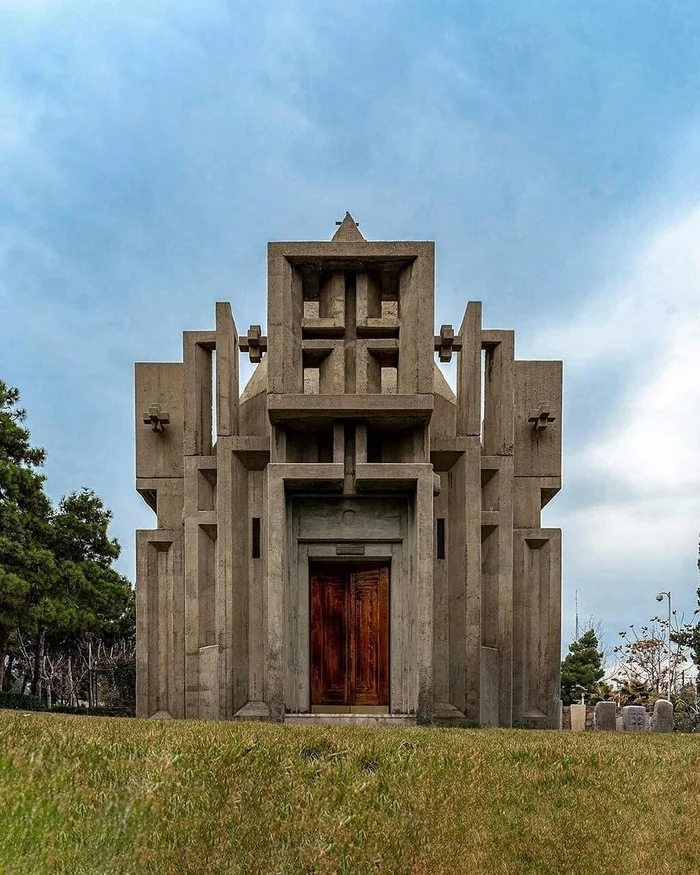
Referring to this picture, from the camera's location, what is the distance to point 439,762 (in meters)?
8.78

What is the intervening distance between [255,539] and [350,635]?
257cm

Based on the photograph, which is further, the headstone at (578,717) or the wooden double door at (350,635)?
the headstone at (578,717)

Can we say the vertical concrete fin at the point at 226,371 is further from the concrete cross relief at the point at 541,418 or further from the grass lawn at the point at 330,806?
the grass lawn at the point at 330,806

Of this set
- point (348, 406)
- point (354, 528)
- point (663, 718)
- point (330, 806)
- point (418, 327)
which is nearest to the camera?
point (330, 806)

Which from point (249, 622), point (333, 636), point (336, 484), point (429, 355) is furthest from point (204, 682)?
point (429, 355)

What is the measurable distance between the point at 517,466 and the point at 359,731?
8.07 m

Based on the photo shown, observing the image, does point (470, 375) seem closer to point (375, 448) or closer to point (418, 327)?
point (418, 327)

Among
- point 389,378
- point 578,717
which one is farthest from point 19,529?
point 578,717

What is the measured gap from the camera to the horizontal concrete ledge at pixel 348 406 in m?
13.7

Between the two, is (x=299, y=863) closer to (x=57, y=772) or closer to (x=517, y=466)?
(x=57, y=772)

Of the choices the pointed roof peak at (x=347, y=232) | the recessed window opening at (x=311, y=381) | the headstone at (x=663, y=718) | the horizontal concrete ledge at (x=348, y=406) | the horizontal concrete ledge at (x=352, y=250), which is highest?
the pointed roof peak at (x=347, y=232)

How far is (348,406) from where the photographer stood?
13.7 metres

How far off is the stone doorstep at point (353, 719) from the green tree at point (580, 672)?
811 inches

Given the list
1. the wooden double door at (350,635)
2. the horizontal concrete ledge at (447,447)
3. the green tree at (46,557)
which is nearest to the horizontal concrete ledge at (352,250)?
the horizontal concrete ledge at (447,447)
